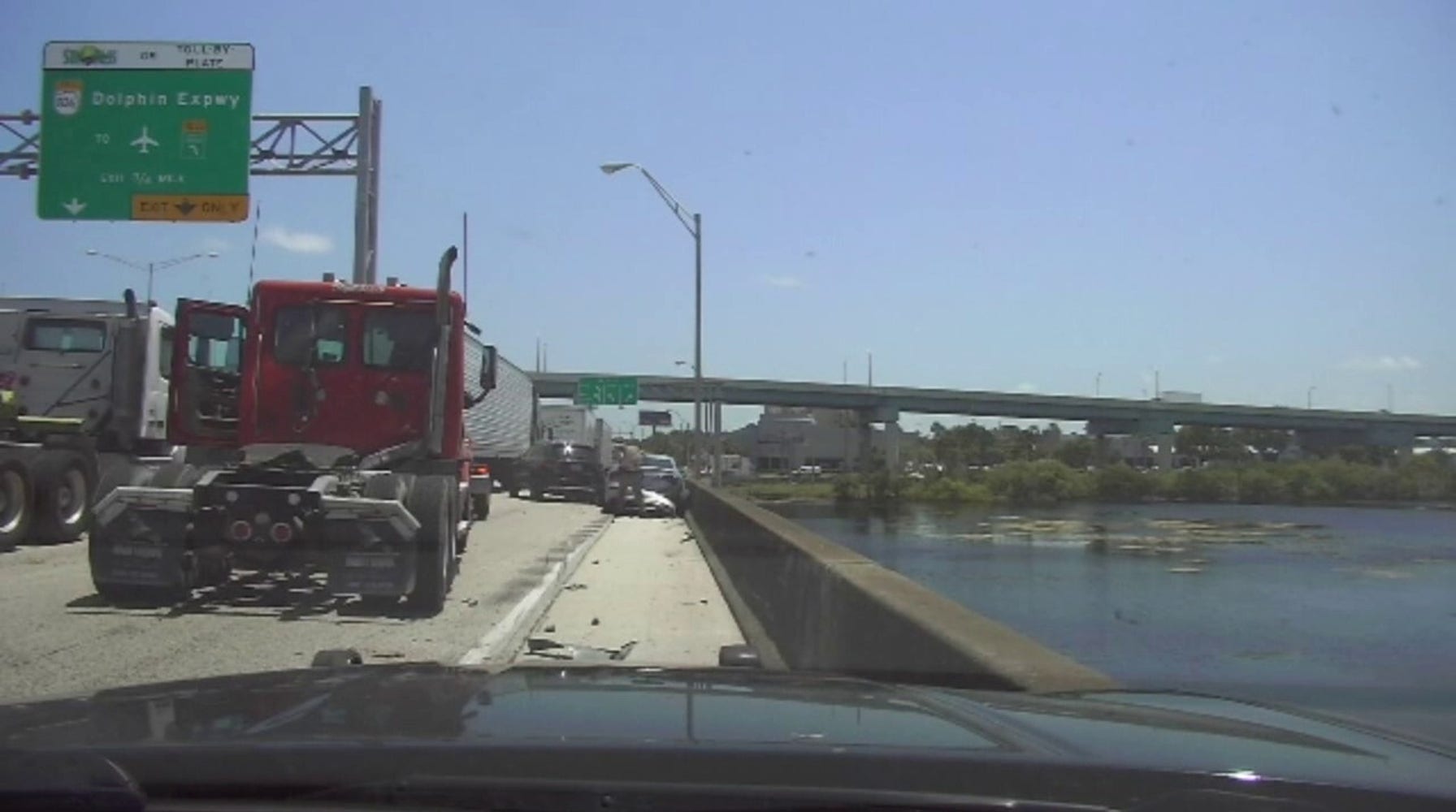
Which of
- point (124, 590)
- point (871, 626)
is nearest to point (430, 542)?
point (124, 590)

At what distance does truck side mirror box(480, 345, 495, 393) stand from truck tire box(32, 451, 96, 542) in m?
6.03

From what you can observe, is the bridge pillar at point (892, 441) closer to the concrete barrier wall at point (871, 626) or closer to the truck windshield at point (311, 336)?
the concrete barrier wall at point (871, 626)

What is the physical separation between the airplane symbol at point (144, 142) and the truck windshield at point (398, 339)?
11.7 meters

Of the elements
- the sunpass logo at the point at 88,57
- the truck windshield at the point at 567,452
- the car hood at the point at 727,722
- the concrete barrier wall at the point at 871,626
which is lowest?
the concrete barrier wall at the point at 871,626

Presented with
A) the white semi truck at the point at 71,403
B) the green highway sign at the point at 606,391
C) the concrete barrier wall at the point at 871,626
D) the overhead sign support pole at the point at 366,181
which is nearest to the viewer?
the concrete barrier wall at the point at 871,626

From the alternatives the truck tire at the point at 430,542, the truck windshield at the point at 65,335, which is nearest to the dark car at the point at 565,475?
the truck windshield at the point at 65,335

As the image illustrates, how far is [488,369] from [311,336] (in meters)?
2.06

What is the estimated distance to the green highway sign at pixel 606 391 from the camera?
244ft

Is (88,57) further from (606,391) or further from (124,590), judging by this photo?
(606,391)

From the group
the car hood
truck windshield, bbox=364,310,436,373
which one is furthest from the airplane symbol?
the car hood

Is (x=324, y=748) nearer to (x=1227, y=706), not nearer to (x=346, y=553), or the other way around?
(x=1227, y=706)

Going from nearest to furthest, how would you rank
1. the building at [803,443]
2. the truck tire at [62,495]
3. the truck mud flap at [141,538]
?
the truck mud flap at [141,538], the truck tire at [62,495], the building at [803,443]

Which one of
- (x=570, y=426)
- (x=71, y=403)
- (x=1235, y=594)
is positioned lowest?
(x=1235, y=594)

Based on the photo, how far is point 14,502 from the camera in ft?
58.9
